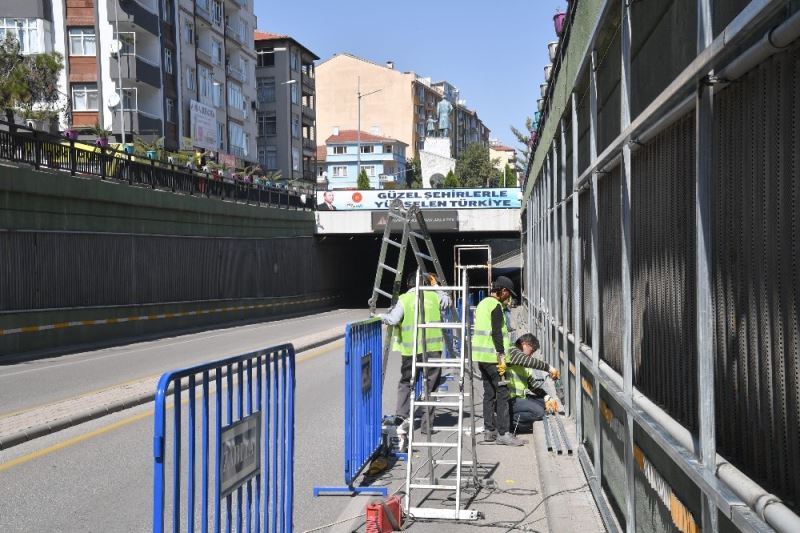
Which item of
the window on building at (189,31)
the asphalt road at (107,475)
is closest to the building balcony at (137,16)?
the window on building at (189,31)

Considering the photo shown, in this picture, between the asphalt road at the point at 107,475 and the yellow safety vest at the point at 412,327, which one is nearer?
the asphalt road at the point at 107,475

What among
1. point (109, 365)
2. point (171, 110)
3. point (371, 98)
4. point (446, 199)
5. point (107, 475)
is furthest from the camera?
point (371, 98)

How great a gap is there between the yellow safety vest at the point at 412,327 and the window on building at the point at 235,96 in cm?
5771

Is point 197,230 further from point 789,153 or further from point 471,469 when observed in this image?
point 789,153

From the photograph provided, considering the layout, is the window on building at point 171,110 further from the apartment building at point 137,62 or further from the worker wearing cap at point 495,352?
the worker wearing cap at point 495,352

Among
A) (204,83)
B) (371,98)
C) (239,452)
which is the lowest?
(239,452)

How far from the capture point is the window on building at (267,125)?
78438 mm

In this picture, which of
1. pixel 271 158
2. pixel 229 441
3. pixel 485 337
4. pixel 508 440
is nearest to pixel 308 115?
pixel 271 158

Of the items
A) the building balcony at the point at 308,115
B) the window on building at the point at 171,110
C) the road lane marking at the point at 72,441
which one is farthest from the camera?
the building balcony at the point at 308,115

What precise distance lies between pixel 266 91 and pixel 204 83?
20218 mm

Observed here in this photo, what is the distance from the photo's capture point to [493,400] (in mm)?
10062

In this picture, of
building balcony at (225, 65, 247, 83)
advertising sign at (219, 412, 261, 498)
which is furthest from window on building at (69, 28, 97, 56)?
advertising sign at (219, 412, 261, 498)

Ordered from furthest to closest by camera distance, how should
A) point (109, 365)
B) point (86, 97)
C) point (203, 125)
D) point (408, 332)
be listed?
point (203, 125) < point (86, 97) < point (109, 365) < point (408, 332)

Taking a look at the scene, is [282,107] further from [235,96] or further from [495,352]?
[495,352]
